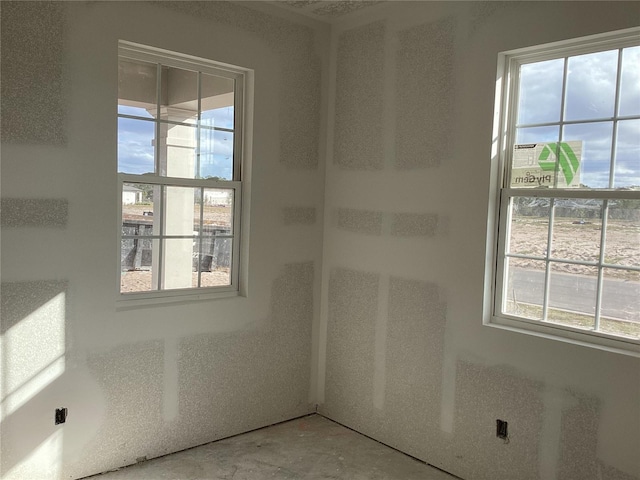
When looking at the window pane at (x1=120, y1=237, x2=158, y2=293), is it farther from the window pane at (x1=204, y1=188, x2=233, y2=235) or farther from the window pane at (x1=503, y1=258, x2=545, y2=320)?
the window pane at (x1=503, y1=258, x2=545, y2=320)

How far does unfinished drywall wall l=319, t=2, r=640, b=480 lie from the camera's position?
2793mm

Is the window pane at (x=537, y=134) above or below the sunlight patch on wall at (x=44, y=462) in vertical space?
above

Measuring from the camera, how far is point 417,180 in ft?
11.6

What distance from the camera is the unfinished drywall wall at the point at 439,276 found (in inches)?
110

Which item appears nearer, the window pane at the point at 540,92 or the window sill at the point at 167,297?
the window pane at the point at 540,92

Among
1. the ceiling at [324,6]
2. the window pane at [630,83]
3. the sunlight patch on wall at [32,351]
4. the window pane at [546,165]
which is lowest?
the sunlight patch on wall at [32,351]

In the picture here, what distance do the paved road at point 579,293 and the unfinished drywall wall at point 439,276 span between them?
22 cm

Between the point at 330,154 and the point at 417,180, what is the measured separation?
33.7 inches

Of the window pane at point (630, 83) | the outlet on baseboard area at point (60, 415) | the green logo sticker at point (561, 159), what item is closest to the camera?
the window pane at point (630, 83)

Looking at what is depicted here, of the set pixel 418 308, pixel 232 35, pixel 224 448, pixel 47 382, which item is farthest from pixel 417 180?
pixel 47 382


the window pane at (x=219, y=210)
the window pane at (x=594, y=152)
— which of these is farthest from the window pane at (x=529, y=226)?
the window pane at (x=219, y=210)

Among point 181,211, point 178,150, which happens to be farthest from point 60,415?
point 178,150

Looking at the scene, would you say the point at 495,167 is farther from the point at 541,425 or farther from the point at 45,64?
the point at 45,64

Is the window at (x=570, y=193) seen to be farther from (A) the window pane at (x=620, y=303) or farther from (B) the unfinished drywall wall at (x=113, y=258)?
(B) the unfinished drywall wall at (x=113, y=258)
